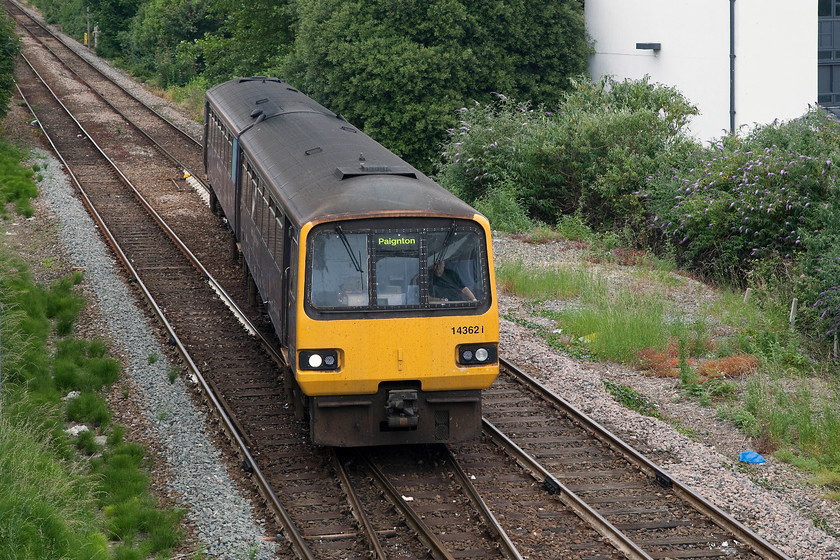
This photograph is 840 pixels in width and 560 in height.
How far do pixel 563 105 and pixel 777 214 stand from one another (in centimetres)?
866

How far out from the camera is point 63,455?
9305 mm

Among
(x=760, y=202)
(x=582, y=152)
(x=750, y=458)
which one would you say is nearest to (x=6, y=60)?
(x=582, y=152)

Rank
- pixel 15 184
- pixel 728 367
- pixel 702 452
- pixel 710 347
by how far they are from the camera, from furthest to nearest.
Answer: pixel 15 184 < pixel 710 347 < pixel 728 367 < pixel 702 452

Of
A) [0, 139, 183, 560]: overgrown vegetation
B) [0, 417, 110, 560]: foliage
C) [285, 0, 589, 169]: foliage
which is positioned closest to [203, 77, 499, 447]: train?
[0, 139, 183, 560]: overgrown vegetation

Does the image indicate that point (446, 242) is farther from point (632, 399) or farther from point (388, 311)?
point (632, 399)

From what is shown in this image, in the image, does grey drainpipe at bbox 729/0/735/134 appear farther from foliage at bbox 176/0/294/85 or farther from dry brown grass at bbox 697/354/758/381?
foliage at bbox 176/0/294/85

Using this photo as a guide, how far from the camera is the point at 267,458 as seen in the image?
9648 millimetres

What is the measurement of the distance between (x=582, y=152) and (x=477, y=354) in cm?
1356

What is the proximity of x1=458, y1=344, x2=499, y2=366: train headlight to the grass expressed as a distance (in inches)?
123

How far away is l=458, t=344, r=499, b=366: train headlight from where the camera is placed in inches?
348

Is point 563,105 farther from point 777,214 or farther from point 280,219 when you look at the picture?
point 280,219

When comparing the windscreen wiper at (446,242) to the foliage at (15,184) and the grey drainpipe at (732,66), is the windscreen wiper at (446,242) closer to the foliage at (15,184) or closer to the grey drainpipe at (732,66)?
the foliage at (15,184)

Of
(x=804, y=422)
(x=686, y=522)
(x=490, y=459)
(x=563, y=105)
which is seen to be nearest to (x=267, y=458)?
(x=490, y=459)

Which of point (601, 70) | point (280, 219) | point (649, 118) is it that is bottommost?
point (280, 219)
